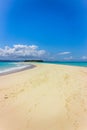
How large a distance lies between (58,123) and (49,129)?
39cm

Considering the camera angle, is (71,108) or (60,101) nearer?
(71,108)

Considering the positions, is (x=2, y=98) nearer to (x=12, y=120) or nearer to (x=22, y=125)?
(x=12, y=120)

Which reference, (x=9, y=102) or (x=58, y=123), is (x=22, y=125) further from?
(x=9, y=102)

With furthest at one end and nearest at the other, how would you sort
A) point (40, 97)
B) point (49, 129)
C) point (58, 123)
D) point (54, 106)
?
1. point (40, 97)
2. point (54, 106)
3. point (58, 123)
4. point (49, 129)

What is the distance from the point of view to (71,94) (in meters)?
6.20

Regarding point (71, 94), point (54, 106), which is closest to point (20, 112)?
point (54, 106)

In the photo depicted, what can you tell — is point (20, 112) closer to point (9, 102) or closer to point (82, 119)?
point (9, 102)

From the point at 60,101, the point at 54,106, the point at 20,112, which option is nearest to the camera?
the point at 20,112

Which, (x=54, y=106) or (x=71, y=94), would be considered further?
(x=71, y=94)

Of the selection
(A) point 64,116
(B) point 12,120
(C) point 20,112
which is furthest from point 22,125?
(A) point 64,116

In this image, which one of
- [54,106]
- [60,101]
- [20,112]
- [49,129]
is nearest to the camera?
[49,129]

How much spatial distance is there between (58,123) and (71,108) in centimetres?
100

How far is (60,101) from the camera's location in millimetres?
5473

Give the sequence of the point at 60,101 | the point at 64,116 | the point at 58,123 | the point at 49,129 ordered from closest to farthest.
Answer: the point at 49,129, the point at 58,123, the point at 64,116, the point at 60,101
